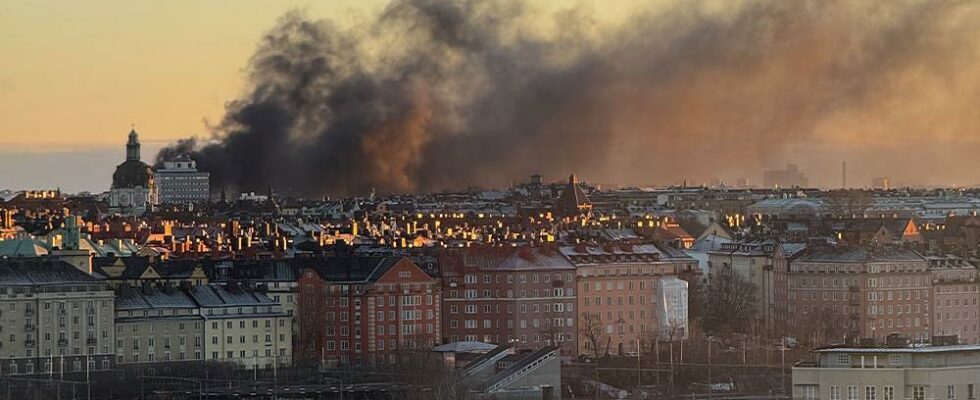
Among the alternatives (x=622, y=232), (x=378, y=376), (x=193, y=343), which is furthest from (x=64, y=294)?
(x=622, y=232)

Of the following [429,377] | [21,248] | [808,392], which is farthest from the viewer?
[21,248]

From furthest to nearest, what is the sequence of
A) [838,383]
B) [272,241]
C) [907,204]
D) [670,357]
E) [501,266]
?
[907,204] < [272,241] < [501,266] < [670,357] < [838,383]

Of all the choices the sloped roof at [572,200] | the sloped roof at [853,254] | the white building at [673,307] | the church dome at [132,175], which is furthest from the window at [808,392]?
the church dome at [132,175]

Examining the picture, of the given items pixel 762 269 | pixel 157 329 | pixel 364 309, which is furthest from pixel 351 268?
pixel 762 269

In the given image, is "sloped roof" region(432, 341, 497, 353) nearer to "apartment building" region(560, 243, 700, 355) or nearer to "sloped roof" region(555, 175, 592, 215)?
"apartment building" region(560, 243, 700, 355)

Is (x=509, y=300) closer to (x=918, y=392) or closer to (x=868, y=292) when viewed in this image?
(x=868, y=292)

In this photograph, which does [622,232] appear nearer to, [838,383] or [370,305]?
[370,305]
